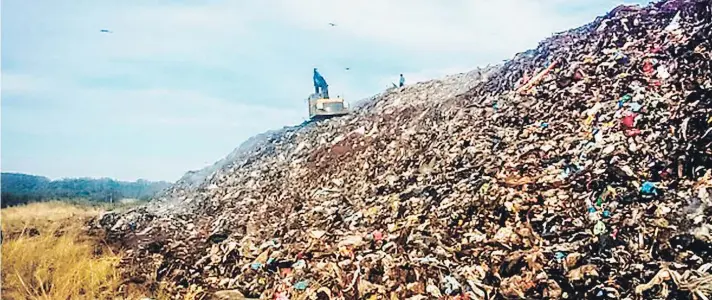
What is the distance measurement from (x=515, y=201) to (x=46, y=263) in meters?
3.18

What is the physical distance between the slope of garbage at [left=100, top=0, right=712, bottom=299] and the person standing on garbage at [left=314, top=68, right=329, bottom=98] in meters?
4.58

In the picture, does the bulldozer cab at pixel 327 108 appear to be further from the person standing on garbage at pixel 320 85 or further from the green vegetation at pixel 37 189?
the green vegetation at pixel 37 189

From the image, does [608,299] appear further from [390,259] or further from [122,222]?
[122,222]

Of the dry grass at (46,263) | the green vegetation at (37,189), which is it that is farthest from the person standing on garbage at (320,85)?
the dry grass at (46,263)

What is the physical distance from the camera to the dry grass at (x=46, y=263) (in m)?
3.78

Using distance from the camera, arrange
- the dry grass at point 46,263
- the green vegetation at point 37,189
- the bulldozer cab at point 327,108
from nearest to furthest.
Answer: the green vegetation at point 37,189, the dry grass at point 46,263, the bulldozer cab at point 327,108

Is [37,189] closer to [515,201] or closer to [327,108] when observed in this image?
[515,201]

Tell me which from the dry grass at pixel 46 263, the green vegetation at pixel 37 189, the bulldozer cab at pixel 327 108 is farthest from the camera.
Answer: the bulldozer cab at pixel 327 108

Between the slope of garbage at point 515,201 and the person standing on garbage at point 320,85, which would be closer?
the slope of garbage at point 515,201

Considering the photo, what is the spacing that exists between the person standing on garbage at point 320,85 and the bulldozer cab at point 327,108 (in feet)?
0.73

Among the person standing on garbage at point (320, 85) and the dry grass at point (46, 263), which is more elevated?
the person standing on garbage at point (320, 85)

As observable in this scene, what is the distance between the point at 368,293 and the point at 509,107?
11.8ft

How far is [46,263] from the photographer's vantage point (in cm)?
420

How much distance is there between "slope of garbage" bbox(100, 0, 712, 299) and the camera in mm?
3248
